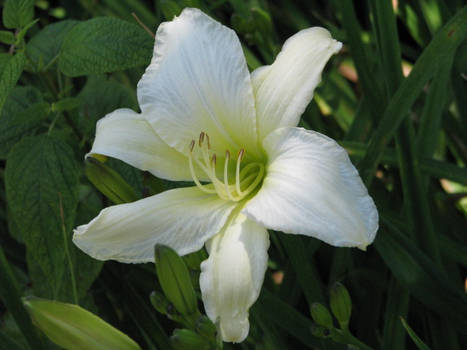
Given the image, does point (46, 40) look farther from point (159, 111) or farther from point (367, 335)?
point (367, 335)

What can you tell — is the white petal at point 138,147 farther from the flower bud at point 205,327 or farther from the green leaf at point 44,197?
the flower bud at point 205,327

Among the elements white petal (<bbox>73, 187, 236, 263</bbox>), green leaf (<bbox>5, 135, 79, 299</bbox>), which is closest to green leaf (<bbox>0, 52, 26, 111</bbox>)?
green leaf (<bbox>5, 135, 79, 299</bbox>)

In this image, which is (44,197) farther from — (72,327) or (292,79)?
(292,79)

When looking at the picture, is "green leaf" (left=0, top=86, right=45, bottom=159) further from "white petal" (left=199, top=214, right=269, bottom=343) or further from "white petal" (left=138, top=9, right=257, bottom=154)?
"white petal" (left=199, top=214, right=269, bottom=343)

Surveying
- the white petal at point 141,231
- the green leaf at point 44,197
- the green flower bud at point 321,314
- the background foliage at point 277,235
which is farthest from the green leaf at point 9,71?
the green flower bud at point 321,314

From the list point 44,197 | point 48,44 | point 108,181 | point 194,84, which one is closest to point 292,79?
point 194,84

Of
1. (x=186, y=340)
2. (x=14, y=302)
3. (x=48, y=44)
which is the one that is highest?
(x=48, y=44)
